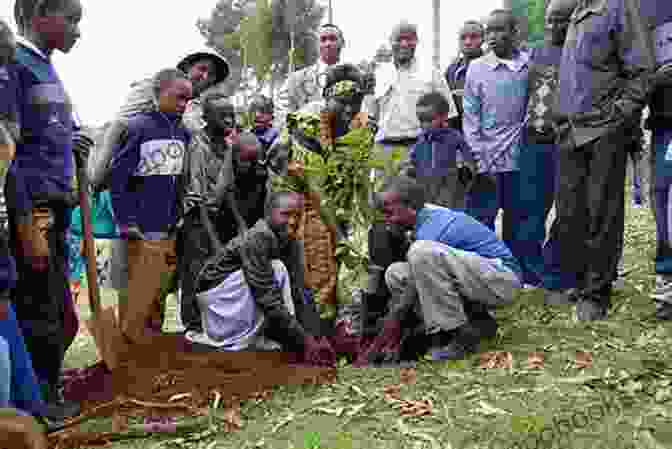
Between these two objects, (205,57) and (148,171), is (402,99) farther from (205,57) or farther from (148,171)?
(148,171)

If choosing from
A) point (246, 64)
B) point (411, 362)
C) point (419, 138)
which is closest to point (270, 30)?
point (246, 64)

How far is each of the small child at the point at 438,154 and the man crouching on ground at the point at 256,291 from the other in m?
1.38

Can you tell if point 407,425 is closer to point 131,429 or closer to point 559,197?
point 131,429

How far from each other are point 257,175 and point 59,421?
2.04m

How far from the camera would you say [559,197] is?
461 centimetres

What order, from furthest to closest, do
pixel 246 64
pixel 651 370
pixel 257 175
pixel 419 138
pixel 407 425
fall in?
pixel 246 64
pixel 419 138
pixel 257 175
pixel 651 370
pixel 407 425

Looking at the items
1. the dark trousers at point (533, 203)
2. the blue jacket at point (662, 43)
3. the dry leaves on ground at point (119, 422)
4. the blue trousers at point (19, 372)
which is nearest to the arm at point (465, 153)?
the dark trousers at point (533, 203)

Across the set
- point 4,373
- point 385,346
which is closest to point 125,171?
point 4,373

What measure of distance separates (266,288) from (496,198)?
2319 millimetres

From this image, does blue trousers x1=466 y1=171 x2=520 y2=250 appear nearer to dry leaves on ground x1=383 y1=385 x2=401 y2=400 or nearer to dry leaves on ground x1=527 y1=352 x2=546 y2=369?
dry leaves on ground x1=527 y1=352 x2=546 y2=369

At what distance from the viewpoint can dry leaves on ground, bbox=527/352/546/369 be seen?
3.47m

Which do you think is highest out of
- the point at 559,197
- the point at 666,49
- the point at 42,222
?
the point at 666,49

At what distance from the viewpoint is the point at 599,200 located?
4.19 m

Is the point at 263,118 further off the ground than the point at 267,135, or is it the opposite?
the point at 263,118
